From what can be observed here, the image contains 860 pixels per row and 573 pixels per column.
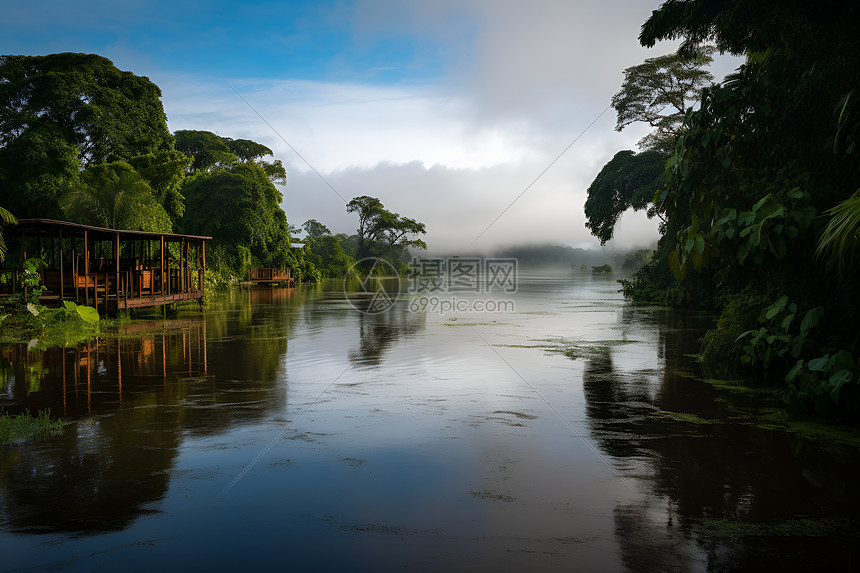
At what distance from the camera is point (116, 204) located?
2959 cm

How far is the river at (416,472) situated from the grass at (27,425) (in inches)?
7.8

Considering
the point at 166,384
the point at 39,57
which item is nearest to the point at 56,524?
the point at 166,384

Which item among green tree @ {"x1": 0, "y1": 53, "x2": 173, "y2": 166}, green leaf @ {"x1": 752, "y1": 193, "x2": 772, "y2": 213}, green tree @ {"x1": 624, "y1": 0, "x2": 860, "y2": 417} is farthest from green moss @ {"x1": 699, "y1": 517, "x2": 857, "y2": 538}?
green tree @ {"x1": 0, "y1": 53, "x2": 173, "y2": 166}

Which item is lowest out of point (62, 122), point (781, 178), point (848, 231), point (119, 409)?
point (119, 409)

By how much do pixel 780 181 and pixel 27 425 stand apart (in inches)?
399

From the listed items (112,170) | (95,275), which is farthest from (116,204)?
(95,275)

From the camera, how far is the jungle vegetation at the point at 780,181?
7.71 meters

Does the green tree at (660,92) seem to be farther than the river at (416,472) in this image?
Yes

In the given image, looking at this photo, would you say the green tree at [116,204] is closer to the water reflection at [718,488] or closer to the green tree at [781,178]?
the green tree at [781,178]

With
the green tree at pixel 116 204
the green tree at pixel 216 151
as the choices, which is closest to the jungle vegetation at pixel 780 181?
the green tree at pixel 116 204

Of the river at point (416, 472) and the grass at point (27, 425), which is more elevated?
the grass at point (27, 425)

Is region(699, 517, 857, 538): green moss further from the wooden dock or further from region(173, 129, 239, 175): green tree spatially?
region(173, 129, 239, 175): green tree

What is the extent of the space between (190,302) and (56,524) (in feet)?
87.8

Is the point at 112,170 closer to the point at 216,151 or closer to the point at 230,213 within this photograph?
the point at 230,213
